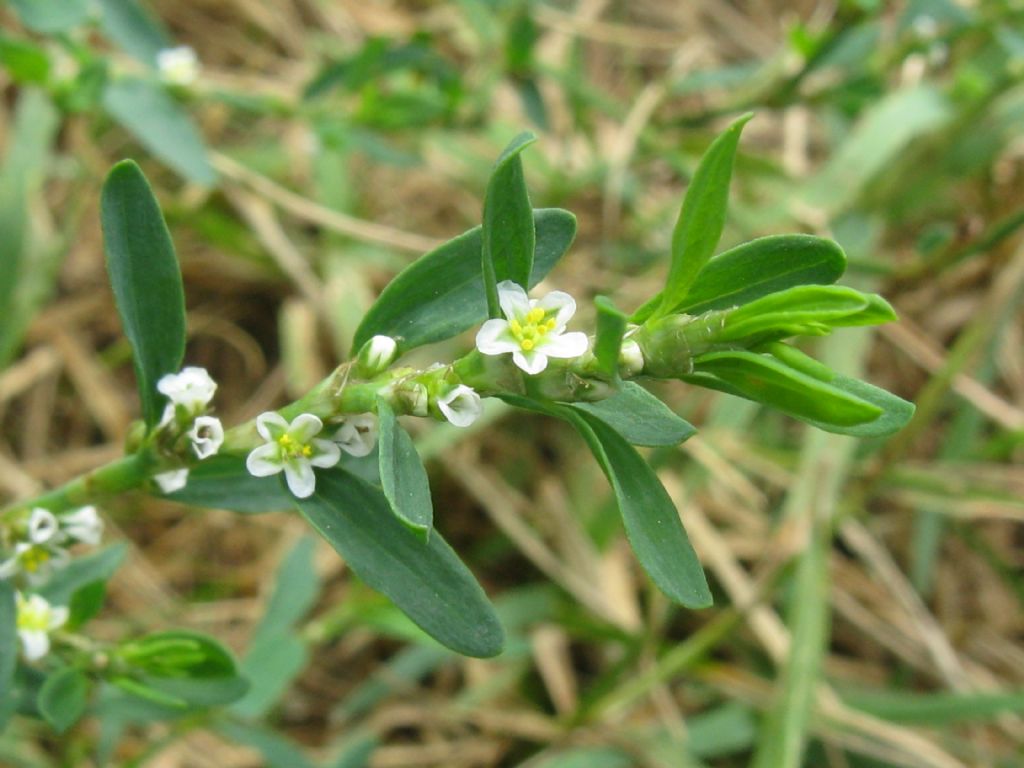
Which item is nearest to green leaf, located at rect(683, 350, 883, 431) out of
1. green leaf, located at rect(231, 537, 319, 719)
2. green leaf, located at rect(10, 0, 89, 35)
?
green leaf, located at rect(231, 537, 319, 719)

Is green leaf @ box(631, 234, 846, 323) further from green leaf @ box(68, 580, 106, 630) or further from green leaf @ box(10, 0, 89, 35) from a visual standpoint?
green leaf @ box(10, 0, 89, 35)

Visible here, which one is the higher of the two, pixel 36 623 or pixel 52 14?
pixel 52 14

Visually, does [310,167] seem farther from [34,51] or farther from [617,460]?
[617,460]

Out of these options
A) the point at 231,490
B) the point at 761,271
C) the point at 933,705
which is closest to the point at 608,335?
the point at 761,271

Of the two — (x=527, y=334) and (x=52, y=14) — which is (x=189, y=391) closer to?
(x=527, y=334)

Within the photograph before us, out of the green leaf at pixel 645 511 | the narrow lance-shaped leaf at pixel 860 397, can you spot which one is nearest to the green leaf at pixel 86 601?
the green leaf at pixel 645 511

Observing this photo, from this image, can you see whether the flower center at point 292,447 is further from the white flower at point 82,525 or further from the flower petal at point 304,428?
the white flower at point 82,525

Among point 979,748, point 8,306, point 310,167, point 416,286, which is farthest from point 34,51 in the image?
point 979,748
